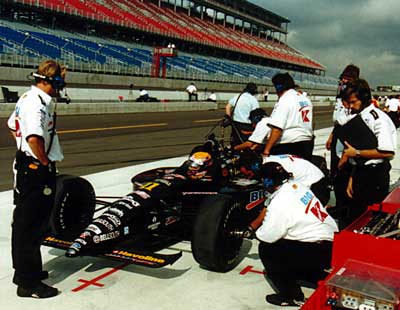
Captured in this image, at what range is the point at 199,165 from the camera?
16.7 ft

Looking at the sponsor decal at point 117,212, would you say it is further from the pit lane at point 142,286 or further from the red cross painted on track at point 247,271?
the red cross painted on track at point 247,271

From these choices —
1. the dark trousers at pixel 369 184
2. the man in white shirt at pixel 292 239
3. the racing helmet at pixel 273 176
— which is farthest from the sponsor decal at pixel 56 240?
the dark trousers at pixel 369 184

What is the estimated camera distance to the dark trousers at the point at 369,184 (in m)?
4.61

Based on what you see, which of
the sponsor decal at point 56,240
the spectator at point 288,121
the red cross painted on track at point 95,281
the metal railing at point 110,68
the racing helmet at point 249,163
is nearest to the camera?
the red cross painted on track at point 95,281

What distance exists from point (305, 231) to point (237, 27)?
257 feet

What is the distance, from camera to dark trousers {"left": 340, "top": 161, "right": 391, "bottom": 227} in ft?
15.1

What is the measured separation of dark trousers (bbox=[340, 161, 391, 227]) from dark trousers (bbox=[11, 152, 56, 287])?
9.16 feet

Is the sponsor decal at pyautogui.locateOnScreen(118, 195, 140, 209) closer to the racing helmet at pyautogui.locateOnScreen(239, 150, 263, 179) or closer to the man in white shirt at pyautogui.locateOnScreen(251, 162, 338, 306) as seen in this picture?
the man in white shirt at pyautogui.locateOnScreen(251, 162, 338, 306)

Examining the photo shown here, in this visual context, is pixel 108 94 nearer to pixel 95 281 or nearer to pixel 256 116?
pixel 256 116

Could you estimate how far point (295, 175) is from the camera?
4.68 meters

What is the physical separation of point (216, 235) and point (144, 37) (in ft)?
164

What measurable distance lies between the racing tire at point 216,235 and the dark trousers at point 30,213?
123 cm

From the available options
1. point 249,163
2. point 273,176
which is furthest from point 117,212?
point 249,163

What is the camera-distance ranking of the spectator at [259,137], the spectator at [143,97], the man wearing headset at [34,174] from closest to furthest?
the man wearing headset at [34,174] < the spectator at [259,137] < the spectator at [143,97]
